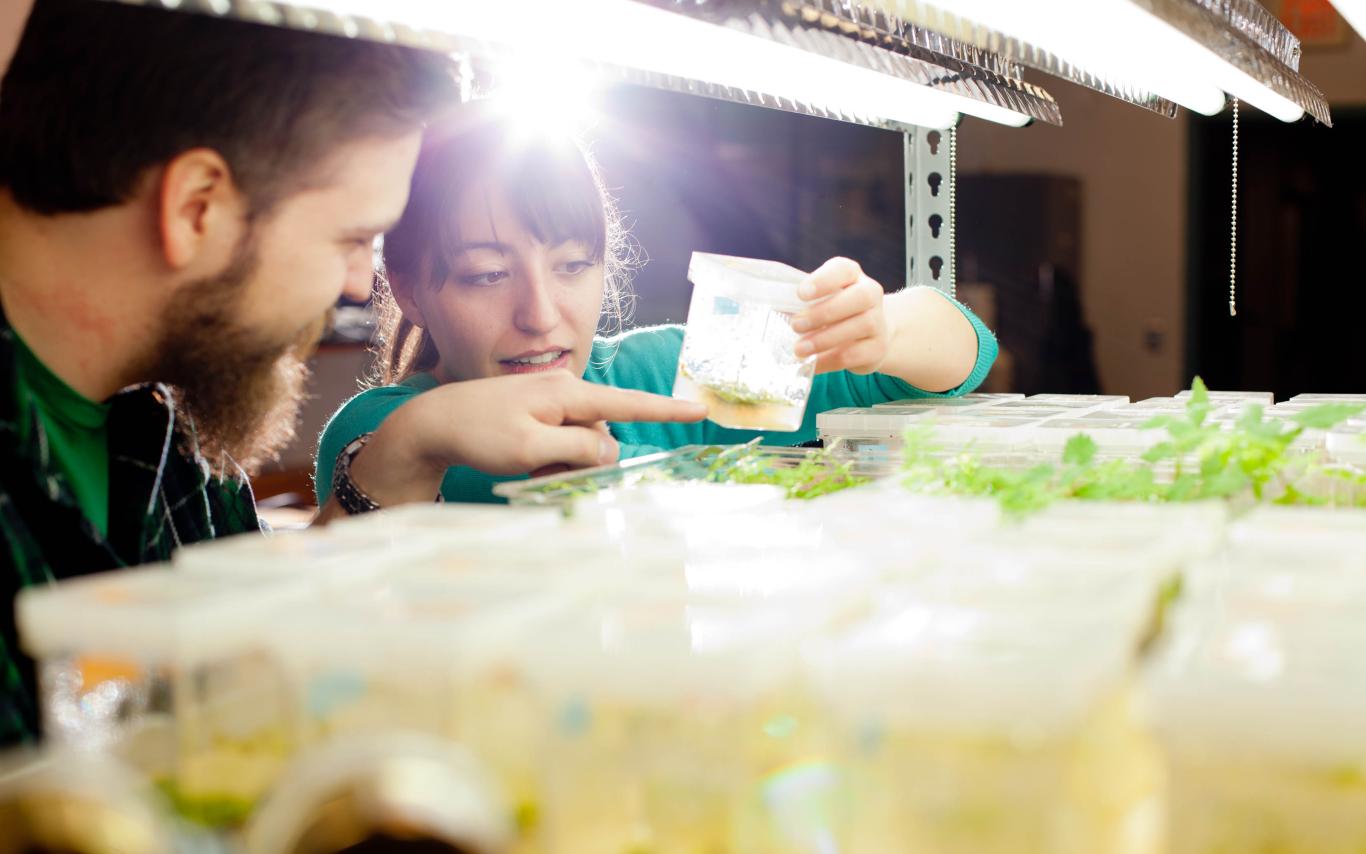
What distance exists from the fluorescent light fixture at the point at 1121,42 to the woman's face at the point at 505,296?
778 millimetres

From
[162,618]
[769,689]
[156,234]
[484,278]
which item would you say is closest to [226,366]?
[156,234]

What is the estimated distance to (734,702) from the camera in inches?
26.8

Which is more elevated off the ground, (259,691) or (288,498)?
(259,691)

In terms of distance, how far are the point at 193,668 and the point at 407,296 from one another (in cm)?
143

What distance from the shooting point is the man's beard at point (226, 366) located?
54.7 inches

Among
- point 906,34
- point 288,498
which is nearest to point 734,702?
point 906,34

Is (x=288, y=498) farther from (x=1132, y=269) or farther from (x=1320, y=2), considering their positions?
(x=1320, y=2)

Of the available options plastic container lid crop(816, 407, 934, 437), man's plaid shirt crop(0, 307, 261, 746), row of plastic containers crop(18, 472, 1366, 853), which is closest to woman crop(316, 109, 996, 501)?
plastic container lid crop(816, 407, 934, 437)

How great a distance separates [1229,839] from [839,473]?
0.84 m

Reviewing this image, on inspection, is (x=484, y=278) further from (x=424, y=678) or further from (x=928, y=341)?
(x=424, y=678)

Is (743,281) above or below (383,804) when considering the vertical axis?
above

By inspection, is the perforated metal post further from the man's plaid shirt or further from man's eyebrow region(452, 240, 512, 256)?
the man's plaid shirt

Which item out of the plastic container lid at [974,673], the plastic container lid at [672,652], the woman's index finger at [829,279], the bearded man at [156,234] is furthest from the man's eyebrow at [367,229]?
the plastic container lid at [974,673]

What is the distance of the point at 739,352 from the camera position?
1605 millimetres
